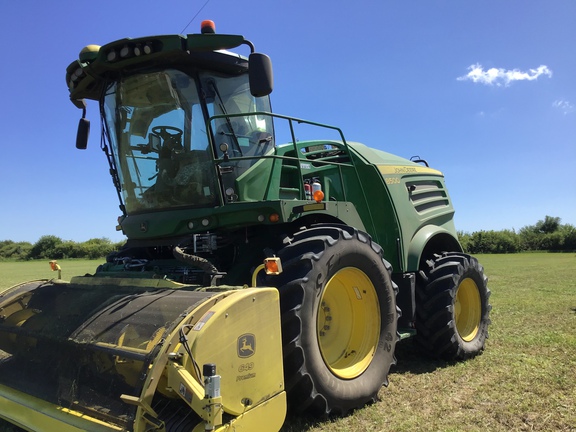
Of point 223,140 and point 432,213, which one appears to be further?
point 432,213

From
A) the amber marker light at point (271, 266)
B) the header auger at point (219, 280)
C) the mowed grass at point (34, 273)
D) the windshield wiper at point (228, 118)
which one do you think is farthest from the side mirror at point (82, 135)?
the mowed grass at point (34, 273)

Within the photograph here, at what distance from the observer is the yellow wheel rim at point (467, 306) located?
6.27 m

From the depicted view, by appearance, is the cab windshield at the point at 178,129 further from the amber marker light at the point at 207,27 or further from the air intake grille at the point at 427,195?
the air intake grille at the point at 427,195

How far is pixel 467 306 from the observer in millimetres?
6359

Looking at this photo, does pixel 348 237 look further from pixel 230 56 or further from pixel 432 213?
pixel 432 213

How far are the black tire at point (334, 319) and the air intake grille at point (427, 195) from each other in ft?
6.97

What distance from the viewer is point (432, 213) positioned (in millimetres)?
6504

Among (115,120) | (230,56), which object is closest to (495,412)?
(230,56)

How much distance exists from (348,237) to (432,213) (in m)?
2.95

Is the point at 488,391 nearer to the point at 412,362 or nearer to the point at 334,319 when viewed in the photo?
the point at 412,362

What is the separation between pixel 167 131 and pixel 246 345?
95.4 inches

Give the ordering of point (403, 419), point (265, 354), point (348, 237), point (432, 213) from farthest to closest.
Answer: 1. point (432, 213)
2. point (348, 237)
3. point (403, 419)
4. point (265, 354)

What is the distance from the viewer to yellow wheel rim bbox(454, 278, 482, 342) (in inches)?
247

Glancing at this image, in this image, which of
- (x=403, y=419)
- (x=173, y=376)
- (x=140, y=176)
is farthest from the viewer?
(x=140, y=176)
